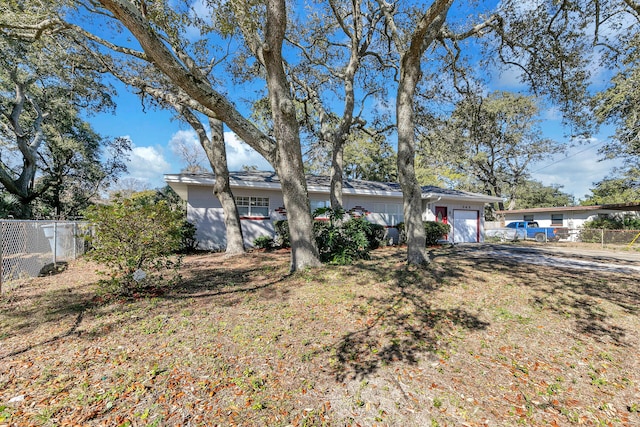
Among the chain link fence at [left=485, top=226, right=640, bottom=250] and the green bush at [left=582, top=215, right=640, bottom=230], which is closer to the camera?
the chain link fence at [left=485, top=226, right=640, bottom=250]

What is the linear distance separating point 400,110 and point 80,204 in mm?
23561

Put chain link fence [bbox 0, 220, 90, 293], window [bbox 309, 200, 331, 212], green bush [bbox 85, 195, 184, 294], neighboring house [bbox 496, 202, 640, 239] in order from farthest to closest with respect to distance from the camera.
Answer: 1. neighboring house [bbox 496, 202, 640, 239]
2. window [bbox 309, 200, 331, 212]
3. chain link fence [bbox 0, 220, 90, 293]
4. green bush [bbox 85, 195, 184, 294]

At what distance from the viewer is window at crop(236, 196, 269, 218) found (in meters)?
11.8

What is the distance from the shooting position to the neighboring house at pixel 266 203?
36.4ft

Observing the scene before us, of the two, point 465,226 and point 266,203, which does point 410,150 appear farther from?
point 465,226

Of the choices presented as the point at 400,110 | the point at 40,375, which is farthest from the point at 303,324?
the point at 400,110

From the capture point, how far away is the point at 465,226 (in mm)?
15688

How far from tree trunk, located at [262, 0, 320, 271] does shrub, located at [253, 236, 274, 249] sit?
540 centimetres

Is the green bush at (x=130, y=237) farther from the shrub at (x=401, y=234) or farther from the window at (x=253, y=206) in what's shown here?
the shrub at (x=401, y=234)

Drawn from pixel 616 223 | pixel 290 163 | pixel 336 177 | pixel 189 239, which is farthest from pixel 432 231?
pixel 616 223

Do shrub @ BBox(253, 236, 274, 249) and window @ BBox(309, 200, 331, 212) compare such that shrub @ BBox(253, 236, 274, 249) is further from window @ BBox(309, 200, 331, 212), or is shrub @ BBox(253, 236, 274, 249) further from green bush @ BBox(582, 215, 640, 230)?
green bush @ BBox(582, 215, 640, 230)

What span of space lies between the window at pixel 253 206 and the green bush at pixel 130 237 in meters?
6.88

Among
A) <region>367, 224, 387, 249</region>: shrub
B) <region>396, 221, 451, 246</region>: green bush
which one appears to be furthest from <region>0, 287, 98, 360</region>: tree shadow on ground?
<region>396, 221, 451, 246</region>: green bush

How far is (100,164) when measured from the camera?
65.2 feet
